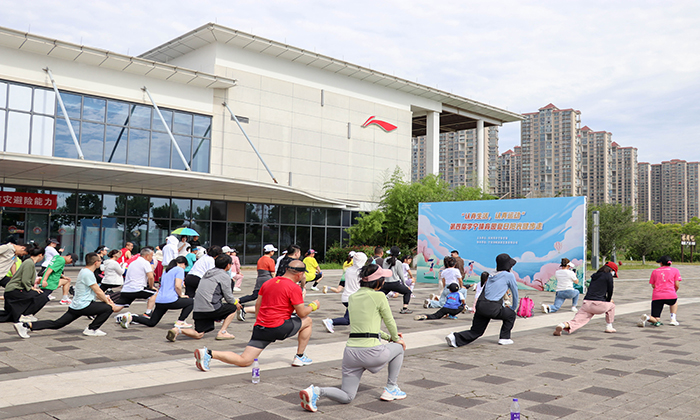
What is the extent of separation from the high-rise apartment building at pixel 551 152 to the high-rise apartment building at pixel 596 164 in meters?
2.80

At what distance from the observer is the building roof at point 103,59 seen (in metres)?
23.3

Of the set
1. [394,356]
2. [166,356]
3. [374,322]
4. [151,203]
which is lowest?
[166,356]

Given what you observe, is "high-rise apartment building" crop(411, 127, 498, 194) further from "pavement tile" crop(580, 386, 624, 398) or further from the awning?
"pavement tile" crop(580, 386, 624, 398)

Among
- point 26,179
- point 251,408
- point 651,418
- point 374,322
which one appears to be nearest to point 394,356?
point 374,322

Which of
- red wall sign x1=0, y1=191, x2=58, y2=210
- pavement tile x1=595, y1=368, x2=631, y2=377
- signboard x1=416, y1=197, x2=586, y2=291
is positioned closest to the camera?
pavement tile x1=595, y1=368, x2=631, y2=377

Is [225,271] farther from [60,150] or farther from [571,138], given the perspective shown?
[571,138]

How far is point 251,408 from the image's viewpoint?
5.25 metres

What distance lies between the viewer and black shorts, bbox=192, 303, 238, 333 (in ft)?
28.5

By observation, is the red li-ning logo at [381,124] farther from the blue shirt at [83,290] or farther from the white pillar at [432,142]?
the blue shirt at [83,290]

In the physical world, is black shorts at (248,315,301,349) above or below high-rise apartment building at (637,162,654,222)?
below

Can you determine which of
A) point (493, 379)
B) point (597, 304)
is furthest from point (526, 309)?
point (493, 379)

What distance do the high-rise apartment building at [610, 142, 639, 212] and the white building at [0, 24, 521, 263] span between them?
77.2 metres

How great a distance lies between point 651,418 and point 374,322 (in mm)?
2814

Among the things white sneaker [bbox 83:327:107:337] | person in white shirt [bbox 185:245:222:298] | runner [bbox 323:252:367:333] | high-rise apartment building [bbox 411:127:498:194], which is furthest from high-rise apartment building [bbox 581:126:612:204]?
white sneaker [bbox 83:327:107:337]
